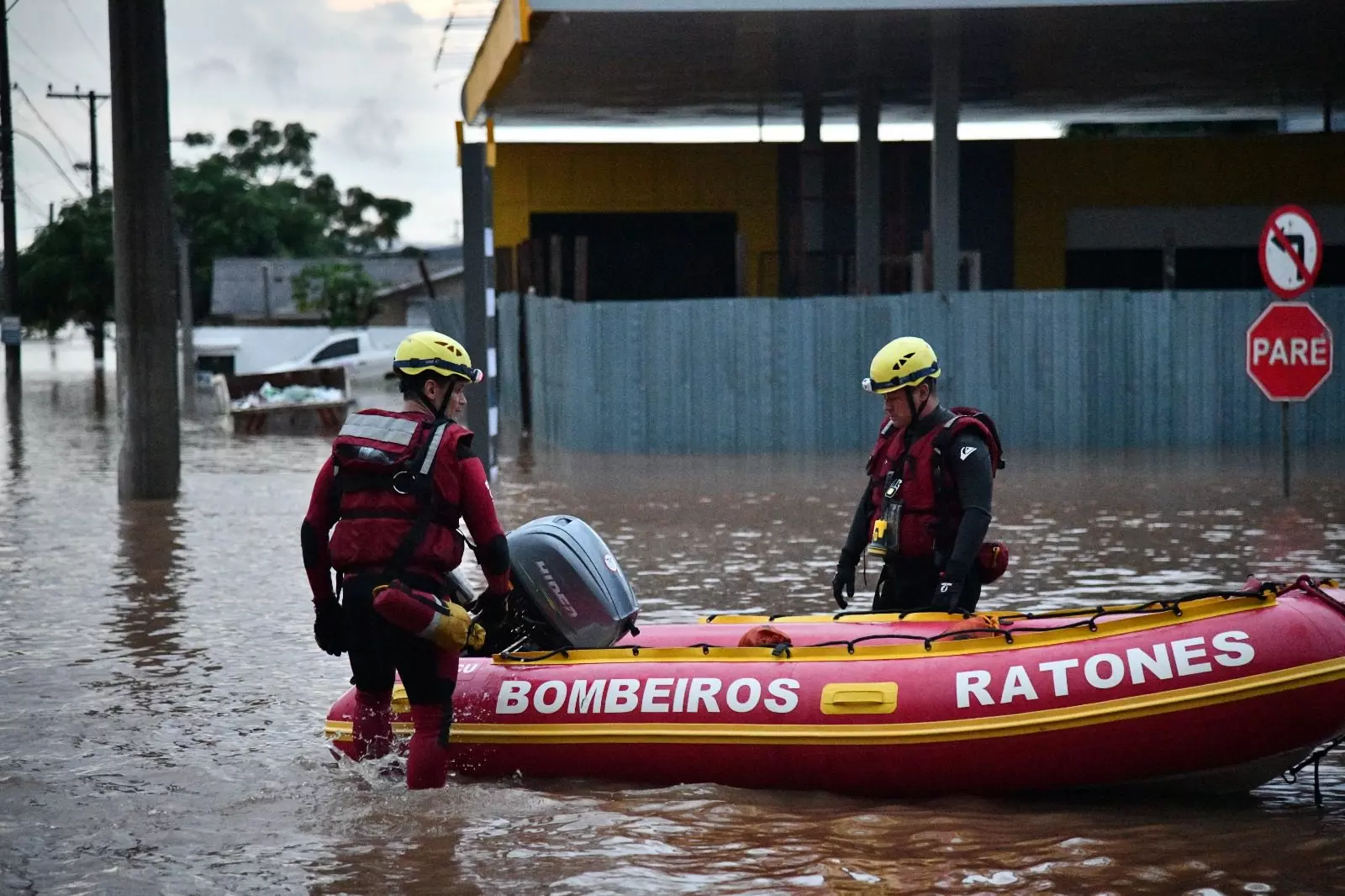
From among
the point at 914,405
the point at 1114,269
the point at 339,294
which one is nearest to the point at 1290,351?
the point at 914,405

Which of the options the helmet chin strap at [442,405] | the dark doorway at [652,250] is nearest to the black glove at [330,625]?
the helmet chin strap at [442,405]

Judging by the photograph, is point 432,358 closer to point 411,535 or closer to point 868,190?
point 411,535

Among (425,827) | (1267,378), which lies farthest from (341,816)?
(1267,378)

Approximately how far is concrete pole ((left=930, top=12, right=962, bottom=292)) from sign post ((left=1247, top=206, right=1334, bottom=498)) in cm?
632

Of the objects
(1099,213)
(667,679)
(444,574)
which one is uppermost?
(1099,213)

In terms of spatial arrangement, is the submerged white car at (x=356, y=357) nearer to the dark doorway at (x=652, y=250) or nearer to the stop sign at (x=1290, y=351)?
the dark doorway at (x=652, y=250)

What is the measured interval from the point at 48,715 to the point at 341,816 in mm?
2387

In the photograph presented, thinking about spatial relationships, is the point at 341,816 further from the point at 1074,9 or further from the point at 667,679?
the point at 1074,9

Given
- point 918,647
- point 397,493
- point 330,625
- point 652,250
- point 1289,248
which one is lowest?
point 918,647

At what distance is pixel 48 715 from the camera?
8367 mm

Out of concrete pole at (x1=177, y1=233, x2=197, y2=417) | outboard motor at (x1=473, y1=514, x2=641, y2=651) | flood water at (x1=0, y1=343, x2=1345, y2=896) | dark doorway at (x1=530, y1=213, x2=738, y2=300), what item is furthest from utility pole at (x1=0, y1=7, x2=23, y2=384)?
outboard motor at (x1=473, y1=514, x2=641, y2=651)

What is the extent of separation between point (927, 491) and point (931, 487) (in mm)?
22

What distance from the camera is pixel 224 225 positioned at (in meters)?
71.6

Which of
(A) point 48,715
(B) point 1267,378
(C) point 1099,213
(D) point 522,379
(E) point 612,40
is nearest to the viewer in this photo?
(A) point 48,715
